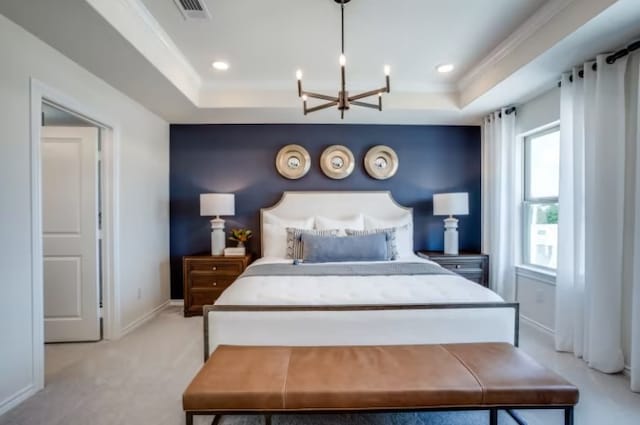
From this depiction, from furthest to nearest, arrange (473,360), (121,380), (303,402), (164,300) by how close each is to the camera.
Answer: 1. (164,300)
2. (121,380)
3. (473,360)
4. (303,402)

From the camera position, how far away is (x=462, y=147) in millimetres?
4508

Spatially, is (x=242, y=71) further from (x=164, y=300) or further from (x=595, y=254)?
(x=595, y=254)

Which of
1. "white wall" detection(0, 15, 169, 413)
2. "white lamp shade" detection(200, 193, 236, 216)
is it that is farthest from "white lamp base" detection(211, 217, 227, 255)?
"white wall" detection(0, 15, 169, 413)

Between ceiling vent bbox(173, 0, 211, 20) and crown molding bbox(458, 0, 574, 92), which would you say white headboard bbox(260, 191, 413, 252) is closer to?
crown molding bbox(458, 0, 574, 92)

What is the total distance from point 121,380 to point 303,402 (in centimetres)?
172

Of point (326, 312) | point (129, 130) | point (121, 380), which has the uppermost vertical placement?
point (129, 130)

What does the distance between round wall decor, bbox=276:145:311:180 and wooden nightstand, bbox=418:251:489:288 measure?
1.92 meters

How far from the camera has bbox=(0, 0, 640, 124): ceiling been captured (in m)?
2.19

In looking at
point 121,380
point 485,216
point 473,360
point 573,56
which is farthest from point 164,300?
point 573,56

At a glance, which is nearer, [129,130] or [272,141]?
[129,130]

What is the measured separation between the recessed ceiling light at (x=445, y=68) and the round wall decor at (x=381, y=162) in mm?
1184

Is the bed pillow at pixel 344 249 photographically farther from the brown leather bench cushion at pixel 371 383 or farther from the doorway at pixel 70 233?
the doorway at pixel 70 233

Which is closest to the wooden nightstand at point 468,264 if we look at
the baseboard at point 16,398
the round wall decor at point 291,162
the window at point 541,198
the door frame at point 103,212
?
the window at point 541,198

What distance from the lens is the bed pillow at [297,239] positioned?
3.64 m
